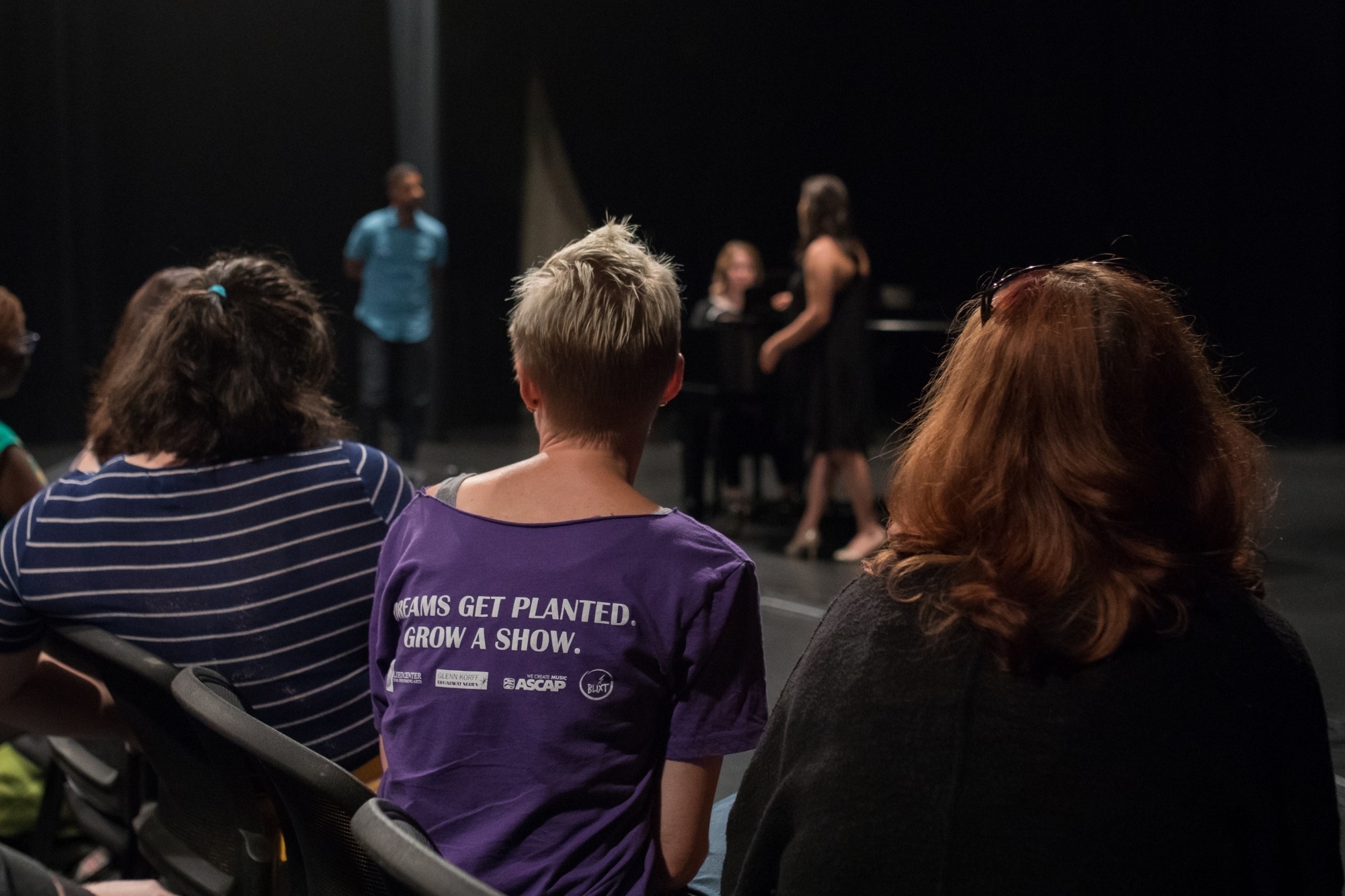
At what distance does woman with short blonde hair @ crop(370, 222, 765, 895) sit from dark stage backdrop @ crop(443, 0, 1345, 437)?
8298mm

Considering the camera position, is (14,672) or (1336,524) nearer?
(14,672)

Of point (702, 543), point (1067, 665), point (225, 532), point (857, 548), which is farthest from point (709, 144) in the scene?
point (1067, 665)

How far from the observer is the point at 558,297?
1.26m

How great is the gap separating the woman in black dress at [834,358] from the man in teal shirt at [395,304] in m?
2.32

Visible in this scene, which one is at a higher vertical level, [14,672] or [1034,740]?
[1034,740]

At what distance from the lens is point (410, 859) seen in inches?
31.4

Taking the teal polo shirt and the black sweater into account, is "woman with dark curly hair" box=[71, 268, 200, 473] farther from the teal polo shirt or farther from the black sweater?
the teal polo shirt

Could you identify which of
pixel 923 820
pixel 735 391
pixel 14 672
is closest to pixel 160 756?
pixel 14 672

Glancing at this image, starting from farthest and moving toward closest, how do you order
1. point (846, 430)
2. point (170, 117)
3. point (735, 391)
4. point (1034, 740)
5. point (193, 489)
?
point (170, 117), point (735, 391), point (846, 430), point (193, 489), point (1034, 740)

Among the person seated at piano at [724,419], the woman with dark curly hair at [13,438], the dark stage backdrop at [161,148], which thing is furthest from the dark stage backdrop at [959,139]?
the woman with dark curly hair at [13,438]

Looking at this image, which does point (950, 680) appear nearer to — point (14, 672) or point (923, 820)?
point (923, 820)

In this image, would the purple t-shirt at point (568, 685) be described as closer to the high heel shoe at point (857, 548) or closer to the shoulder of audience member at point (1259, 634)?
the shoulder of audience member at point (1259, 634)

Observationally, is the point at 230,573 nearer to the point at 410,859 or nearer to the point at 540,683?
the point at 540,683

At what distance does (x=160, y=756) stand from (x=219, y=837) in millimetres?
119
